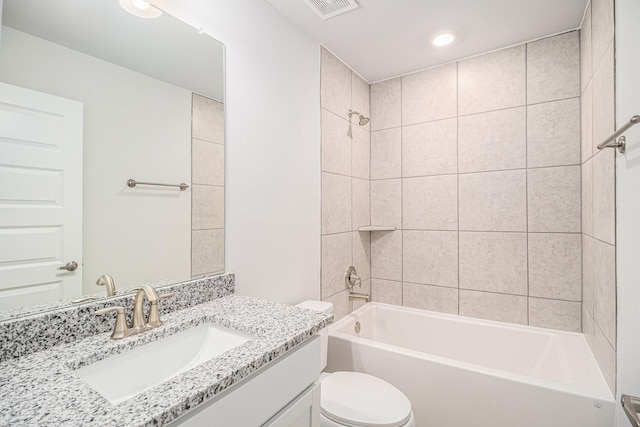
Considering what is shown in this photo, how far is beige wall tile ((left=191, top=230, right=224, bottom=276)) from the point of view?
1.28 meters

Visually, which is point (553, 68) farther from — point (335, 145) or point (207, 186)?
point (207, 186)

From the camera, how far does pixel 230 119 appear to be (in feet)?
4.63

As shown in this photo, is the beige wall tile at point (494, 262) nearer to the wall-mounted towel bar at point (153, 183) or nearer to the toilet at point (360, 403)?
the toilet at point (360, 403)

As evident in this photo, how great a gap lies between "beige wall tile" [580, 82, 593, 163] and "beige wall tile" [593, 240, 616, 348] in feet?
1.77

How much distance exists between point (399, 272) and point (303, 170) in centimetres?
122

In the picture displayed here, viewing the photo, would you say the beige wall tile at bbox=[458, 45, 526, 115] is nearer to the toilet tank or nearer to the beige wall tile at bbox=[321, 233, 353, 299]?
the beige wall tile at bbox=[321, 233, 353, 299]

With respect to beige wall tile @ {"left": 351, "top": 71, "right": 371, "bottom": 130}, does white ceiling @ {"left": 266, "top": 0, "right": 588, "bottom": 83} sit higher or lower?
higher

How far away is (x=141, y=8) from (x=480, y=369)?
7.05ft

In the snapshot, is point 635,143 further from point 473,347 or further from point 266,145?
point 473,347

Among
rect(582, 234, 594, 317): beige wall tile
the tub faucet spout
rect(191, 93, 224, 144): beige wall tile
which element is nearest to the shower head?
rect(191, 93, 224, 144): beige wall tile

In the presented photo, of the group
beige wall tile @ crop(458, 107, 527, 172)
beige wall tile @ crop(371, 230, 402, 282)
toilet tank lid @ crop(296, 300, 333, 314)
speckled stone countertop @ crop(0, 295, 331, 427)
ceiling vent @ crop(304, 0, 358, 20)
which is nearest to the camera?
speckled stone countertop @ crop(0, 295, 331, 427)

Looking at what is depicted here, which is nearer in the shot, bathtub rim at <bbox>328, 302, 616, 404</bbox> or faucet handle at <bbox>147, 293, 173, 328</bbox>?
faucet handle at <bbox>147, 293, 173, 328</bbox>

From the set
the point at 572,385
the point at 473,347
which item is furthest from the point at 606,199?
the point at 473,347

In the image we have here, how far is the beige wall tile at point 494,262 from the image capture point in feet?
6.73
